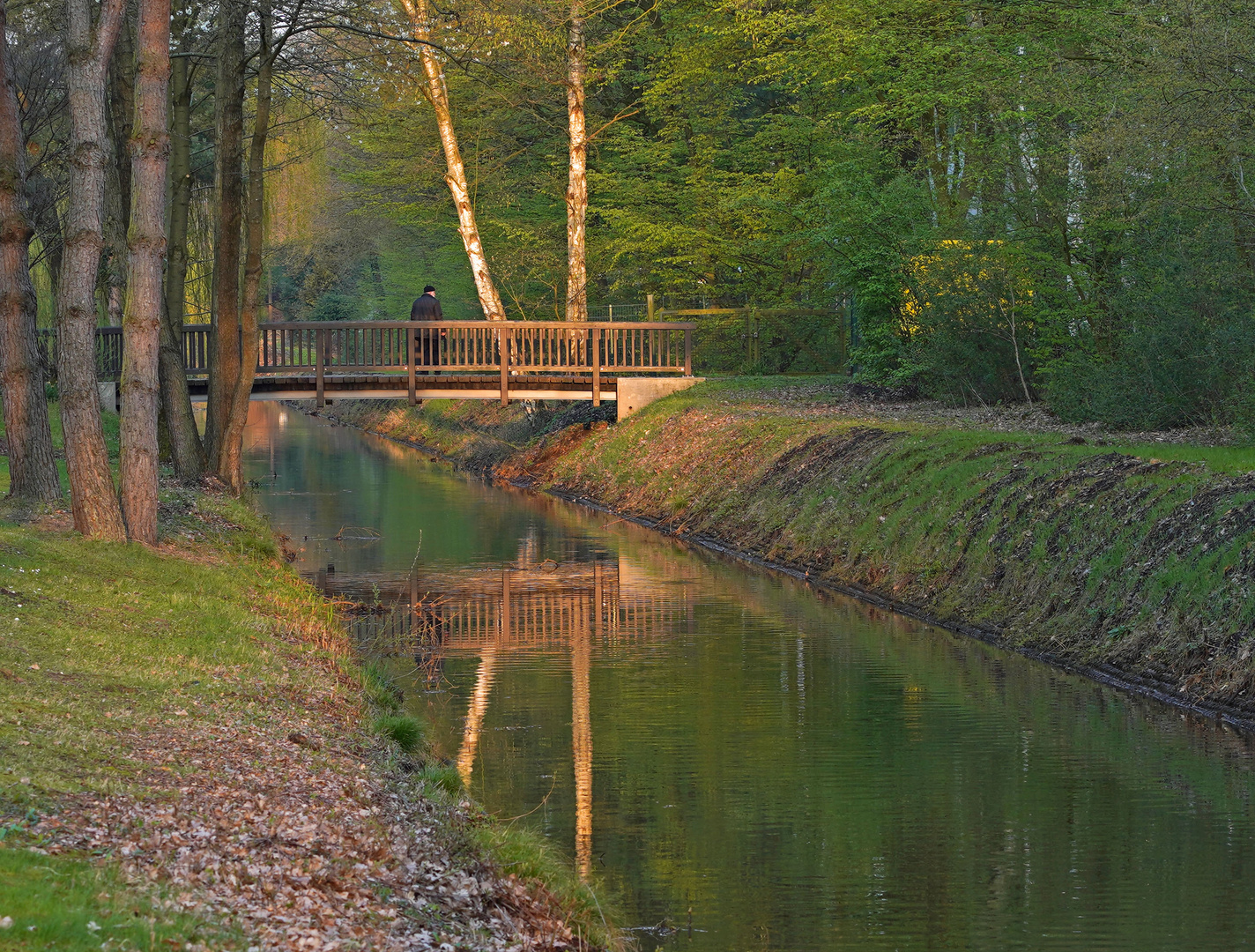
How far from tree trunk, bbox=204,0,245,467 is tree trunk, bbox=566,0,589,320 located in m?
13.8

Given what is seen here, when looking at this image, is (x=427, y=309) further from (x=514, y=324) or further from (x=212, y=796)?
(x=212, y=796)

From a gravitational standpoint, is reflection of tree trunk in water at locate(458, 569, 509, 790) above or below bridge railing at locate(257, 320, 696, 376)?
below

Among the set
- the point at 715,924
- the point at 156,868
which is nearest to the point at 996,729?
the point at 715,924

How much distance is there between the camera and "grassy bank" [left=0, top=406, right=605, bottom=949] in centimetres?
641

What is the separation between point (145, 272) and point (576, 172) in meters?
20.7

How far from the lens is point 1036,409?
25.5 m

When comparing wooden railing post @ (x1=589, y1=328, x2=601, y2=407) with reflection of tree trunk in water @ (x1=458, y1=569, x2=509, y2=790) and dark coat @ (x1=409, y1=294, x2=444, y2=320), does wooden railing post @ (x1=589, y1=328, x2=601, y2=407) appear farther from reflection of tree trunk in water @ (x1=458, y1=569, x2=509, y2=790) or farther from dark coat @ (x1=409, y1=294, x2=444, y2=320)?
reflection of tree trunk in water @ (x1=458, y1=569, x2=509, y2=790)

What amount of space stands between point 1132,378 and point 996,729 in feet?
28.7

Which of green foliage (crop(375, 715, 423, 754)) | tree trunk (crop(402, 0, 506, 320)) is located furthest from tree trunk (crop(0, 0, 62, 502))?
tree trunk (crop(402, 0, 506, 320))

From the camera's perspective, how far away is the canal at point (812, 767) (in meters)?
9.28

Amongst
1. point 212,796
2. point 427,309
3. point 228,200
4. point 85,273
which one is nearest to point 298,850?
point 212,796

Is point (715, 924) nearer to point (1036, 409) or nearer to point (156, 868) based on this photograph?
point (156, 868)

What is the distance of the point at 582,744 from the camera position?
520 inches

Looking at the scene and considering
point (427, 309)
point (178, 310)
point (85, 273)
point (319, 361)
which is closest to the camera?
point (85, 273)
